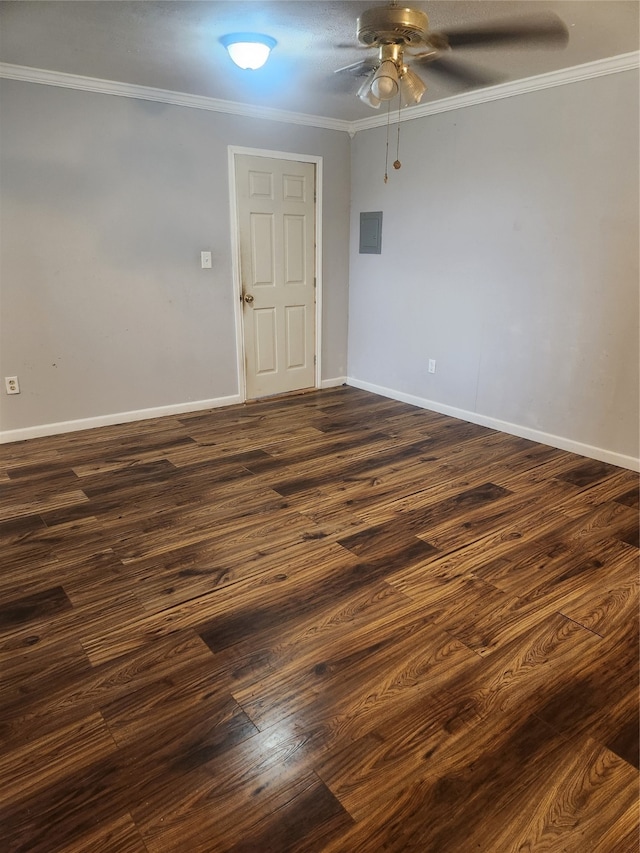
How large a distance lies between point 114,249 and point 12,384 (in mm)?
1199

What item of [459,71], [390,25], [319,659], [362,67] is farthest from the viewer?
[459,71]

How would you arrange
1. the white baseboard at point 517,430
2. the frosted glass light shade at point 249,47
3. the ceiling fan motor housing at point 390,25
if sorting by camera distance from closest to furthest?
the ceiling fan motor housing at point 390,25 < the frosted glass light shade at point 249,47 < the white baseboard at point 517,430

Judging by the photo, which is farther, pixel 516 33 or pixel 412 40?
pixel 516 33

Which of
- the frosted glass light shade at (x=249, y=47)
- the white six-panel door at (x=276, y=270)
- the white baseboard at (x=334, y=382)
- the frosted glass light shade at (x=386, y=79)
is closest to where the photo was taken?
the frosted glass light shade at (x=386, y=79)

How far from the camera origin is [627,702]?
171cm

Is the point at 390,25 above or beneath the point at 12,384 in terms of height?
above

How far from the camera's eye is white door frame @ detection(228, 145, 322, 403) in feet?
14.4

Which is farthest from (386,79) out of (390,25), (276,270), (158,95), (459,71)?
(276,270)

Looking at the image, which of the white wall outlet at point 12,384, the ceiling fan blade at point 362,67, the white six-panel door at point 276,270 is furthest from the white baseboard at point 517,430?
the white wall outlet at point 12,384

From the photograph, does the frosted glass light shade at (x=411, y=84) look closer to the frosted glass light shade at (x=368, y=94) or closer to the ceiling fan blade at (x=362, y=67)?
the frosted glass light shade at (x=368, y=94)

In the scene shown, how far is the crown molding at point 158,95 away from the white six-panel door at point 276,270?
324mm

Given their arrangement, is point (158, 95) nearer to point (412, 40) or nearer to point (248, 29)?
point (248, 29)

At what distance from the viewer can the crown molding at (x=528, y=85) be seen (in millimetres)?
3066

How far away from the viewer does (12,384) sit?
3.79 m
